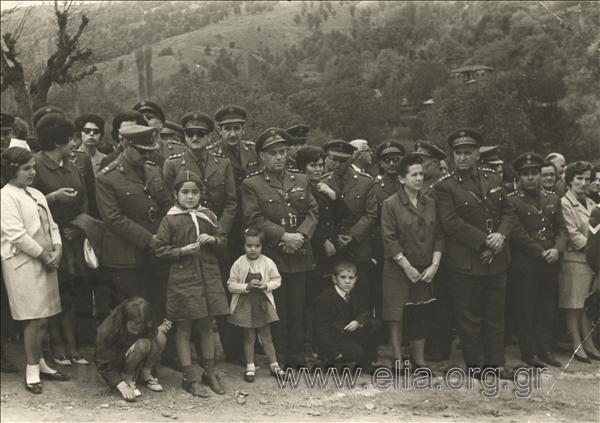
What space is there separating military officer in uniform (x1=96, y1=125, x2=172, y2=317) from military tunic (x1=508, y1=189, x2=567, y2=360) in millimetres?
3746

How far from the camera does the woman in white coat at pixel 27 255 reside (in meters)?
5.68

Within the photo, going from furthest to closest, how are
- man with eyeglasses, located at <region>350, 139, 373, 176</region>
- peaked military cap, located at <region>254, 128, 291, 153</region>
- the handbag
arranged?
man with eyeglasses, located at <region>350, 139, 373, 176</region> < peaked military cap, located at <region>254, 128, 291, 153</region> < the handbag

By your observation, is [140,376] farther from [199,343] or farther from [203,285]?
[203,285]

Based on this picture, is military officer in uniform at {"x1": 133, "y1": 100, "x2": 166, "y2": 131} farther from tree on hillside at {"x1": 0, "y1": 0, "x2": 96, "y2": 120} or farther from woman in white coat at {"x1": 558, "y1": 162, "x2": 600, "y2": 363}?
tree on hillside at {"x1": 0, "y1": 0, "x2": 96, "y2": 120}

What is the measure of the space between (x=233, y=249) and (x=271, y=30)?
488ft

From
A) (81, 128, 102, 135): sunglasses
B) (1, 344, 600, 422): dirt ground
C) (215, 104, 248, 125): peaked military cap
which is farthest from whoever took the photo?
(215, 104, 248, 125): peaked military cap

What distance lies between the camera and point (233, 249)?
23.7 ft

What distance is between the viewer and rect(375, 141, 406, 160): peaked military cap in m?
7.80

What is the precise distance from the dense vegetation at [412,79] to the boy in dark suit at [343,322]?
464 centimetres

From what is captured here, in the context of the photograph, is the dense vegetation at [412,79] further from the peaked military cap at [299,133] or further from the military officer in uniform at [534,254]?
the peaked military cap at [299,133]

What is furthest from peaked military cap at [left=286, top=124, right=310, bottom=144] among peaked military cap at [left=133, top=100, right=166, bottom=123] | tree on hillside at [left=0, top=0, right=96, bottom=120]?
tree on hillside at [left=0, top=0, right=96, bottom=120]

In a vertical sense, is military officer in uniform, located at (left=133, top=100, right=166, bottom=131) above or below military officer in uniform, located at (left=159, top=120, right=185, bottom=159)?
above

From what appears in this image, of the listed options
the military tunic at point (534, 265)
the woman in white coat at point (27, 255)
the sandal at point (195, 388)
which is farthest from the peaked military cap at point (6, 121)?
the military tunic at point (534, 265)

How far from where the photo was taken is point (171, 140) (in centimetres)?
807
